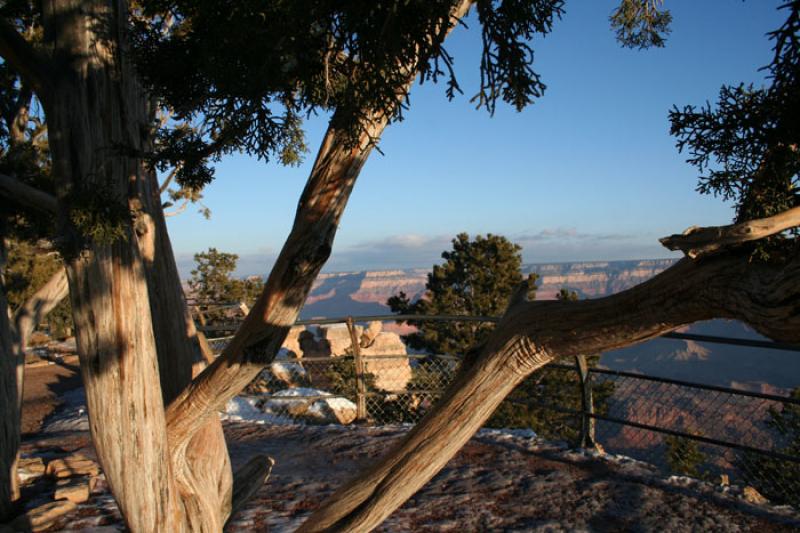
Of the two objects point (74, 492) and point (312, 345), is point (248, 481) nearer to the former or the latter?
point (74, 492)

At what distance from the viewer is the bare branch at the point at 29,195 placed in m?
3.93

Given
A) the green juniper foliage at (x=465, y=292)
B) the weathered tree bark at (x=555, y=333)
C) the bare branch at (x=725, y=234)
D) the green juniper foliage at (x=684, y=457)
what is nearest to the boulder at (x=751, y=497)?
the green juniper foliage at (x=684, y=457)

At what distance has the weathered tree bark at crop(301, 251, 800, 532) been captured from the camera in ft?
5.73

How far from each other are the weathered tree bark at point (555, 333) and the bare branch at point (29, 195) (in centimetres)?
287

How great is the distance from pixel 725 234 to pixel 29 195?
178 inches

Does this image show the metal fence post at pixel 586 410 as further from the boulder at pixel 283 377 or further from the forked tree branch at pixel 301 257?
the boulder at pixel 283 377

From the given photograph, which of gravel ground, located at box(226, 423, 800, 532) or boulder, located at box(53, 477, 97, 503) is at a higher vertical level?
boulder, located at box(53, 477, 97, 503)

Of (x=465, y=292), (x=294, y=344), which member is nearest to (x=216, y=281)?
(x=294, y=344)

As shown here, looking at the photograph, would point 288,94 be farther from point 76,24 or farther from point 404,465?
point 404,465

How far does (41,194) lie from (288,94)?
214 cm

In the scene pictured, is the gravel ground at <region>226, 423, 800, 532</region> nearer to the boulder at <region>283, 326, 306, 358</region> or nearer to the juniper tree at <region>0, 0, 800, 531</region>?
the juniper tree at <region>0, 0, 800, 531</region>

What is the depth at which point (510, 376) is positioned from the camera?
234 cm

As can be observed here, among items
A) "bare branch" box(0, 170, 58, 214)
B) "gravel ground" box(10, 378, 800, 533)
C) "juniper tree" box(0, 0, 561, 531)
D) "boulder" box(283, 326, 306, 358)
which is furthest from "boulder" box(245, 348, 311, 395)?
"juniper tree" box(0, 0, 561, 531)

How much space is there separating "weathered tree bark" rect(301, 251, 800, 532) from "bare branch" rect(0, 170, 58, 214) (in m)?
2.87
